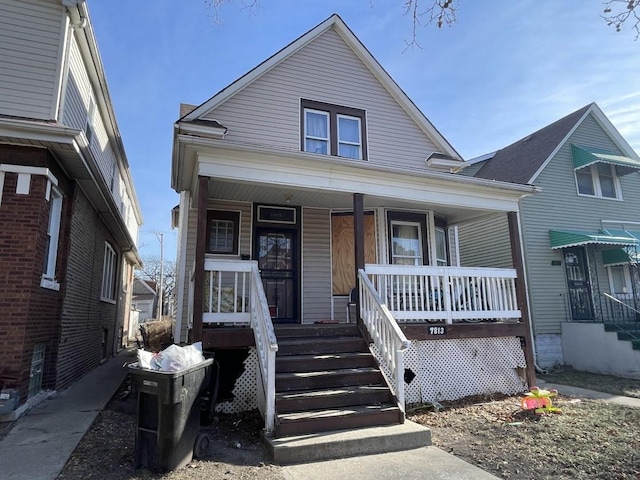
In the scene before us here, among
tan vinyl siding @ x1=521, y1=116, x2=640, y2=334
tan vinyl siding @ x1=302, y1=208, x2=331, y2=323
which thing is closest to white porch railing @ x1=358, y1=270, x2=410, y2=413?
tan vinyl siding @ x1=302, y1=208, x2=331, y2=323

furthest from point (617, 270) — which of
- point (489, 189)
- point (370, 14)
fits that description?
point (370, 14)

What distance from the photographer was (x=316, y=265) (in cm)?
923

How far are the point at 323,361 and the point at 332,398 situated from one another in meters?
0.72

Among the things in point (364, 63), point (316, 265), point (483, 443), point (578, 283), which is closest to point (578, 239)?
point (578, 283)

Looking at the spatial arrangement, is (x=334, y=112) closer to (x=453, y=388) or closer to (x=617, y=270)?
(x=453, y=388)

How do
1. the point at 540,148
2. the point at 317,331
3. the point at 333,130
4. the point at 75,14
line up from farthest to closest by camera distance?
the point at 540,148 → the point at 333,130 → the point at 75,14 → the point at 317,331

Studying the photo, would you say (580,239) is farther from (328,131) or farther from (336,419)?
(336,419)

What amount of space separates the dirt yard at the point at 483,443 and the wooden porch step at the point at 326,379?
73 centimetres

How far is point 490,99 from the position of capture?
8227 mm

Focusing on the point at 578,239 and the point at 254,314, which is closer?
the point at 254,314

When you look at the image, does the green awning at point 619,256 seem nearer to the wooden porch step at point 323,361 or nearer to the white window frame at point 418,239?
the white window frame at point 418,239

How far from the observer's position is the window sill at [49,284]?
6.27m

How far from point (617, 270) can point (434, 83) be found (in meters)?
11.1

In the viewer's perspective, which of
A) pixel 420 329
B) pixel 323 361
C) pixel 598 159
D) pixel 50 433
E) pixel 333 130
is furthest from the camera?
pixel 598 159
